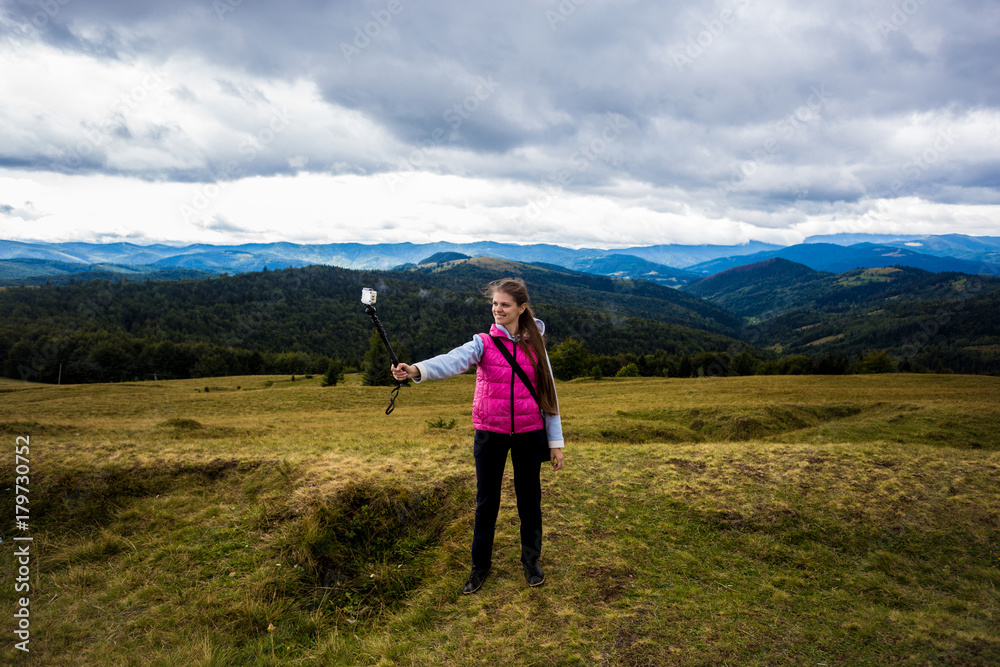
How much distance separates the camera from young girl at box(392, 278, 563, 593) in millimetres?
5281

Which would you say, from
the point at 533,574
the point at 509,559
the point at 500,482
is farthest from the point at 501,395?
the point at 509,559

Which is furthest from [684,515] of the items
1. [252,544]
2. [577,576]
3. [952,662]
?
[252,544]

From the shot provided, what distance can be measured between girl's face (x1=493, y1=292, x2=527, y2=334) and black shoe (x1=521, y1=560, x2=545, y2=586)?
333 cm

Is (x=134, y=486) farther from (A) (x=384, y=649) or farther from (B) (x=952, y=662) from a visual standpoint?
(B) (x=952, y=662)

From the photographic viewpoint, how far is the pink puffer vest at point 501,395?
5.29 meters

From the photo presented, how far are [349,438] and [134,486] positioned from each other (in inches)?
259

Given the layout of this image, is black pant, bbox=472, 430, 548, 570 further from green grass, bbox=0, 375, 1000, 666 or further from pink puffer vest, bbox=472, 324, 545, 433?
green grass, bbox=0, 375, 1000, 666

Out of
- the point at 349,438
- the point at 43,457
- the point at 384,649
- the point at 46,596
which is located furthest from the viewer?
the point at 349,438

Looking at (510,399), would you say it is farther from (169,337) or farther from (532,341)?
(169,337)

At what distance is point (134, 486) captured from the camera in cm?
878

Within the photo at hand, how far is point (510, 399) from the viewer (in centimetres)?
530

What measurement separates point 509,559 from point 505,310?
3978 millimetres

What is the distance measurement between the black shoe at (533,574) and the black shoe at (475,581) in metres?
0.56

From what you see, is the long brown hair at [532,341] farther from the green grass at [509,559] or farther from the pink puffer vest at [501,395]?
the green grass at [509,559]
